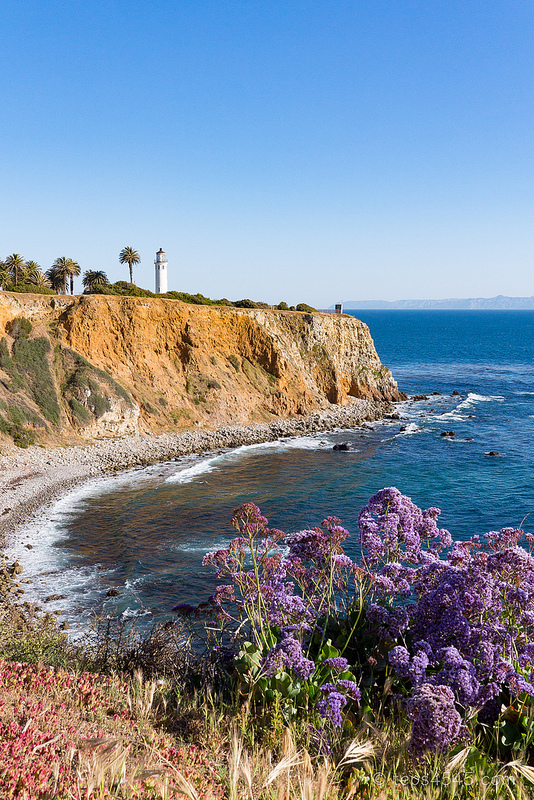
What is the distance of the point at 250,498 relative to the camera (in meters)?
35.1

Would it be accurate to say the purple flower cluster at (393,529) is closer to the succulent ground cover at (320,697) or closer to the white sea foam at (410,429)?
the succulent ground cover at (320,697)

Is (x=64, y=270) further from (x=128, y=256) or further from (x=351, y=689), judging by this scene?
(x=351, y=689)

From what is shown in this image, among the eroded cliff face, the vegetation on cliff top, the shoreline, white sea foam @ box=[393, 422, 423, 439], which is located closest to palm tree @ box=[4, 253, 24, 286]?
the vegetation on cliff top

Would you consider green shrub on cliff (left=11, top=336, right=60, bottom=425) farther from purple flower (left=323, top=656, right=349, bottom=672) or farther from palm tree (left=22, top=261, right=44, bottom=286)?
purple flower (left=323, top=656, right=349, bottom=672)

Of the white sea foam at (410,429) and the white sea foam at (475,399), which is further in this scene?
the white sea foam at (475,399)

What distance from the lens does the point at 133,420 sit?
48.1 meters

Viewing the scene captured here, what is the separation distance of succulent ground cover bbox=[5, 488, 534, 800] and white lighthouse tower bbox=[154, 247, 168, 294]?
2604 inches

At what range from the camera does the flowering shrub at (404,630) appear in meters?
5.72

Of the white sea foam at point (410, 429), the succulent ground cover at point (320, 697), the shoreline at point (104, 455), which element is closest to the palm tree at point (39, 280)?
the shoreline at point (104, 455)

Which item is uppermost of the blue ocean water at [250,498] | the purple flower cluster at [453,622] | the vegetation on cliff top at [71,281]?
the vegetation on cliff top at [71,281]

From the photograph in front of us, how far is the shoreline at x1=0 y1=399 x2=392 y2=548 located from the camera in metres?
33.2

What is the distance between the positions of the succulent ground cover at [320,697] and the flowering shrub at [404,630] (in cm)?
2

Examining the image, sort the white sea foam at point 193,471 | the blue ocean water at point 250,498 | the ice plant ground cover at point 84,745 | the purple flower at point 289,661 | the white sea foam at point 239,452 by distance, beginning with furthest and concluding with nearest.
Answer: the white sea foam at point 239,452
the white sea foam at point 193,471
the blue ocean water at point 250,498
the purple flower at point 289,661
the ice plant ground cover at point 84,745

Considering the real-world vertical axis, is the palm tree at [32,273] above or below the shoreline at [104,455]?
above
